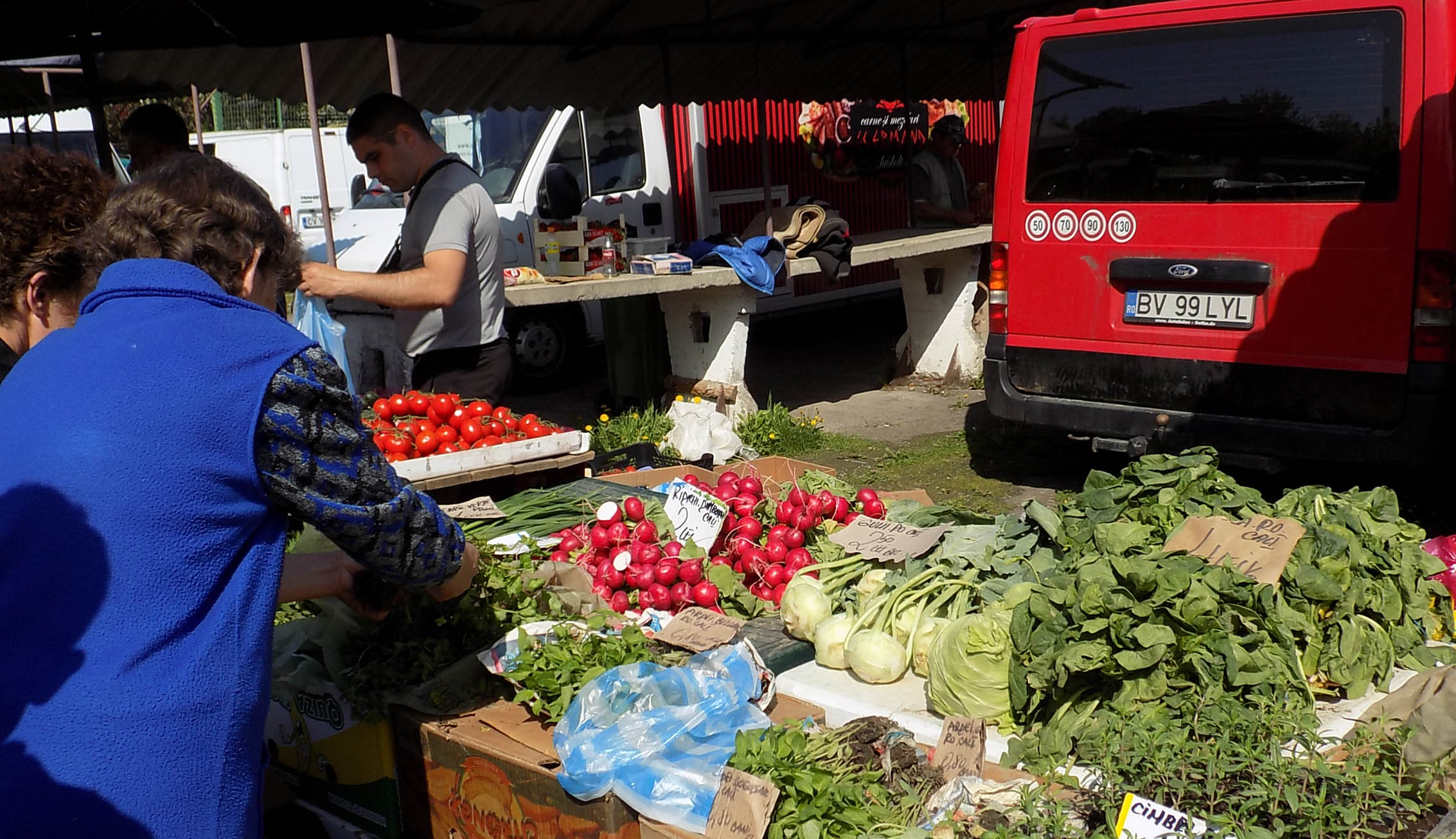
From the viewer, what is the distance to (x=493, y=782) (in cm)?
271

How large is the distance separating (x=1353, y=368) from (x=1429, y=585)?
6.89 feet

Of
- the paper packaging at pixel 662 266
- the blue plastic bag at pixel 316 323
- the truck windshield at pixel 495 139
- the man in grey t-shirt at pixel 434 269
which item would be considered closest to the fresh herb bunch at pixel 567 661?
the man in grey t-shirt at pixel 434 269

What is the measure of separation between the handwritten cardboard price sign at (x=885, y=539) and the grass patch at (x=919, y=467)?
2560 millimetres

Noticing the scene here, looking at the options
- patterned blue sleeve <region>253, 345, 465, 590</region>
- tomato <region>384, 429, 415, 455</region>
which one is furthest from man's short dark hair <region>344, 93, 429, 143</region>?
patterned blue sleeve <region>253, 345, 465, 590</region>

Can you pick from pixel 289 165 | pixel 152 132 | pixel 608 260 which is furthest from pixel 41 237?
pixel 289 165

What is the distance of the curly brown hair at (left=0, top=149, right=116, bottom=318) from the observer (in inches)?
94.6

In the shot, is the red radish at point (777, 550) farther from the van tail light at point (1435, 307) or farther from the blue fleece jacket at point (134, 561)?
the van tail light at point (1435, 307)

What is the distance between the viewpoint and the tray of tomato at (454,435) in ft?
14.0

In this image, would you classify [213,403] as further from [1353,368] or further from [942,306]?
[942,306]

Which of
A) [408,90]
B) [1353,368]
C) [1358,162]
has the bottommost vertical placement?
[1353,368]

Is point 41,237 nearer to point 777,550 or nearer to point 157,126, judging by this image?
point 777,550

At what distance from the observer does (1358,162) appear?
15.5 feet

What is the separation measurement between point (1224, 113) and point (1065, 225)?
2.87ft

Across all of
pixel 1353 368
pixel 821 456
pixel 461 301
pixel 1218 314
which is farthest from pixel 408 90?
pixel 1353 368
